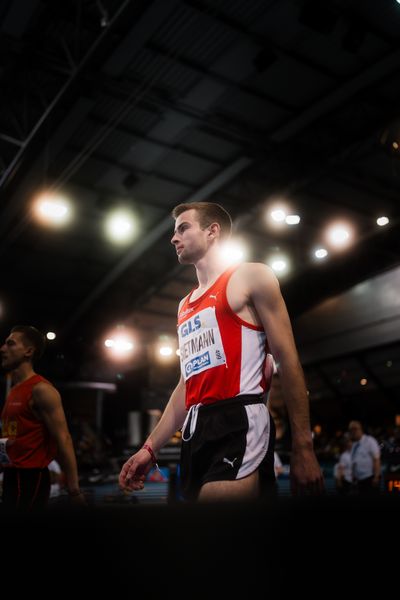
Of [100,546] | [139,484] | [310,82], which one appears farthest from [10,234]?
[100,546]

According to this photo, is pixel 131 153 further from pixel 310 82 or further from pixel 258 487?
pixel 258 487

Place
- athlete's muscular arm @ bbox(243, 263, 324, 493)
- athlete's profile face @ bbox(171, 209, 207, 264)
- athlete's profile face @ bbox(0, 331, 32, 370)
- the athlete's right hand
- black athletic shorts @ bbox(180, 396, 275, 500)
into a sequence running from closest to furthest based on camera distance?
athlete's muscular arm @ bbox(243, 263, 324, 493), black athletic shorts @ bbox(180, 396, 275, 500), the athlete's right hand, athlete's profile face @ bbox(171, 209, 207, 264), athlete's profile face @ bbox(0, 331, 32, 370)

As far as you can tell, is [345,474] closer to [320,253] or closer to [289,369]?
[320,253]

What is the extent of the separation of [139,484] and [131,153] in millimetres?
9439

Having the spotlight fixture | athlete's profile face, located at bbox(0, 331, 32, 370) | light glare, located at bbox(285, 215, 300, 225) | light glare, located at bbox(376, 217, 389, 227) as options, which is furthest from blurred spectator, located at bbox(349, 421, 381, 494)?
athlete's profile face, located at bbox(0, 331, 32, 370)

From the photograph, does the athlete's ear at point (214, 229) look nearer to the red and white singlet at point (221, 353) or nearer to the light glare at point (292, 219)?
the red and white singlet at point (221, 353)

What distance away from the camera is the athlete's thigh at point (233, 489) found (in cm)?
169

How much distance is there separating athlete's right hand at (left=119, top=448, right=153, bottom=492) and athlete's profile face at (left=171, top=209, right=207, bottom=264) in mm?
834

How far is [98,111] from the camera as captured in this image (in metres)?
9.45

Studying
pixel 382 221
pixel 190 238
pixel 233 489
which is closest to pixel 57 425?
pixel 190 238

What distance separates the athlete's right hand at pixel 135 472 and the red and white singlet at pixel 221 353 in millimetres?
301

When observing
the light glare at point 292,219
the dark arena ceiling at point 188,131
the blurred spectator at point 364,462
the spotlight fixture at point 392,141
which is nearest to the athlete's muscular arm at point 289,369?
the dark arena ceiling at point 188,131

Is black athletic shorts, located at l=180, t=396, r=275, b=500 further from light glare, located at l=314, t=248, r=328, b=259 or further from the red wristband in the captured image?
light glare, located at l=314, t=248, r=328, b=259

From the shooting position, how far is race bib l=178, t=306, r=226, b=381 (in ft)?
6.48
